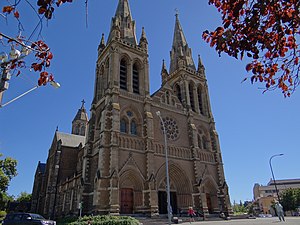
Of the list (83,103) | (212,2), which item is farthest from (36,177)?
(212,2)

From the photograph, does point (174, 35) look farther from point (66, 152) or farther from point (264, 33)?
point (264, 33)

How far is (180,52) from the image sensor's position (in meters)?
43.2

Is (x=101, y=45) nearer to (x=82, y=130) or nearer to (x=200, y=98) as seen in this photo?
(x=200, y=98)

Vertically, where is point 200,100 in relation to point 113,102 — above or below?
above

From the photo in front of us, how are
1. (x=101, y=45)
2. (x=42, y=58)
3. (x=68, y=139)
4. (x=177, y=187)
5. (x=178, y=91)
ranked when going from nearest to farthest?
(x=42, y=58) < (x=177, y=187) < (x=101, y=45) < (x=178, y=91) < (x=68, y=139)

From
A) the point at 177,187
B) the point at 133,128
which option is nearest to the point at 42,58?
the point at 133,128

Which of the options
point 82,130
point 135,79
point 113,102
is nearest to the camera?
point 113,102

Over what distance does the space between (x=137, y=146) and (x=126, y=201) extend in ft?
21.2

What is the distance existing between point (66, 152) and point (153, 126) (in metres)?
20.7

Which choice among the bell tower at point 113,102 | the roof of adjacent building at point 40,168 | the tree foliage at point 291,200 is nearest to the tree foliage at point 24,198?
the roof of adjacent building at point 40,168

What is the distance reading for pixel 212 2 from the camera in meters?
4.12

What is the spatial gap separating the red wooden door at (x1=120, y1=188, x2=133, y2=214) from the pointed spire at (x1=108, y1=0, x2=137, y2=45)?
69.9 feet

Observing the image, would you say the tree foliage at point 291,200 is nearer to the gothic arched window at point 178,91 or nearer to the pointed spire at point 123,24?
the gothic arched window at point 178,91

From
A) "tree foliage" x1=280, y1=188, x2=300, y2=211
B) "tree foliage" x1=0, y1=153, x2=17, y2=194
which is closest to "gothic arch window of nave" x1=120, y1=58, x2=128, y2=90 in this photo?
"tree foliage" x1=0, y1=153, x2=17, y2=194
